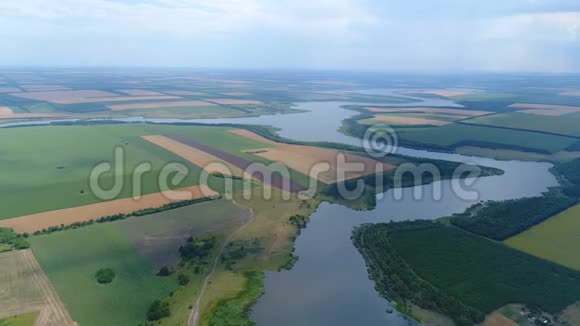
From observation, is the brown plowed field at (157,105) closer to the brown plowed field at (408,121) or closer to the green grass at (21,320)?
the brown plowed field at (408,121)

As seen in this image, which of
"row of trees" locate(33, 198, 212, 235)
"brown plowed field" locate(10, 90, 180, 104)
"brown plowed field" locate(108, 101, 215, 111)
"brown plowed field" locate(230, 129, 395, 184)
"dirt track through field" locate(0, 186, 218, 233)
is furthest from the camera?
"brown plowed field" locate(10, 90, 180, 104)

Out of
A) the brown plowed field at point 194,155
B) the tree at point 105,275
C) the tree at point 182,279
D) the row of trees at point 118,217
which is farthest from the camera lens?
the brown plowed field at point 194,155

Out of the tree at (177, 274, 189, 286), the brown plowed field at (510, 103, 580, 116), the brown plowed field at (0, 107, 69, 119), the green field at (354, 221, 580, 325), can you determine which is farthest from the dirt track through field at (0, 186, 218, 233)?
the brown plowed field at (510, 103, 580, 116)

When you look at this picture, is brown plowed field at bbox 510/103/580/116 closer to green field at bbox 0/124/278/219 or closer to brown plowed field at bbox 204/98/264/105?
brown plowed field at bbox 204/98/264/105

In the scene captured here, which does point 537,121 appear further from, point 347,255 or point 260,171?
point 347,255

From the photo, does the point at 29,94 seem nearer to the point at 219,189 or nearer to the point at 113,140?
the point at 113,140

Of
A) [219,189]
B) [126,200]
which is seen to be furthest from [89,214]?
[219,189]

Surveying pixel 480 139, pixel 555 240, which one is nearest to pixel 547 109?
pixel 480 139

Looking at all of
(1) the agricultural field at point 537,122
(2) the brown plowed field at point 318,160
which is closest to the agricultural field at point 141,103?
(2) the brown plowed field at point 318,160
